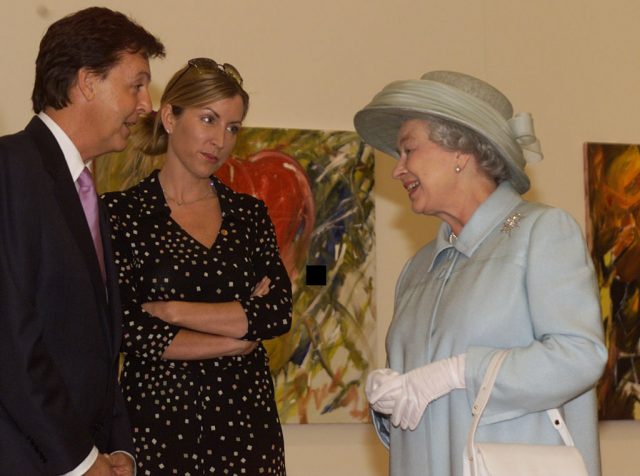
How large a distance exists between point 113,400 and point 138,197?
0.97m

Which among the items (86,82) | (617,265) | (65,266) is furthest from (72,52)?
(617,265)

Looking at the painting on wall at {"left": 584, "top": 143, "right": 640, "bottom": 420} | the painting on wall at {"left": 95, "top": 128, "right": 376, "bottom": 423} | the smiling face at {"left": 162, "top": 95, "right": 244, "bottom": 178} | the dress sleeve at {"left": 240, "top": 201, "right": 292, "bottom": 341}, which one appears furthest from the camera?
the painting on wall at {"left": 584, "top": 143, "right": 640, "bottom": 420}

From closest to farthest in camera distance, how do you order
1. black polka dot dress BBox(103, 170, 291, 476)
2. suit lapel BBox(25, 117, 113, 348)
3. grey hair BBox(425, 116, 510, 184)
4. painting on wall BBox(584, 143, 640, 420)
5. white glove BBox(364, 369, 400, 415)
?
suit lapel BBox(25, 117, 113, 348) → white glove BBox(364, 369, 400, 415) → grey hair BBox(425, 116, 510, 184) → black polka dot dress BBox(103, 170, 291, 476) → painting on wall BBox(584, 143, 640, 420)

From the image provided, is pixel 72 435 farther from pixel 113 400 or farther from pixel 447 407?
pixel 447 407

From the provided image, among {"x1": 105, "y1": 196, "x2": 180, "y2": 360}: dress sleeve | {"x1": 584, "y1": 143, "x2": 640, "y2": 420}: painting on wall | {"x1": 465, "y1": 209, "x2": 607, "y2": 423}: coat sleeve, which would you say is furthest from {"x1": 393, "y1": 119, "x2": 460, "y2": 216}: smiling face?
{"x1": 584, "y1": 143, "x2": 640, "y2": 420}: painting on wall

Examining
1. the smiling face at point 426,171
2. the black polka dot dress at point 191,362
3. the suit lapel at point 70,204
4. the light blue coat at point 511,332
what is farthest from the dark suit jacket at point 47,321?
the smiling face at point 426,171

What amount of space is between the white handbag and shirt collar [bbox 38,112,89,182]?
1.19 m

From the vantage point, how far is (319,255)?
518cm

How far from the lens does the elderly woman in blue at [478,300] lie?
9.18ft

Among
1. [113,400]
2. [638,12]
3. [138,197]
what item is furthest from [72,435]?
[638,12]

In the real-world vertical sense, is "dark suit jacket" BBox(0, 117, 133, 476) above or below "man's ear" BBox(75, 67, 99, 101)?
below

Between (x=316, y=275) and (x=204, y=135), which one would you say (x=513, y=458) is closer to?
(x=204, y=135)

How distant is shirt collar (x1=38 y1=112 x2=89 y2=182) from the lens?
2740 mm

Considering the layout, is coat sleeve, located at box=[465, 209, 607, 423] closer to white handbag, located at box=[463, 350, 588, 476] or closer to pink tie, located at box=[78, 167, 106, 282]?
white handbag, located at box=[463, 350, 588, 476]
